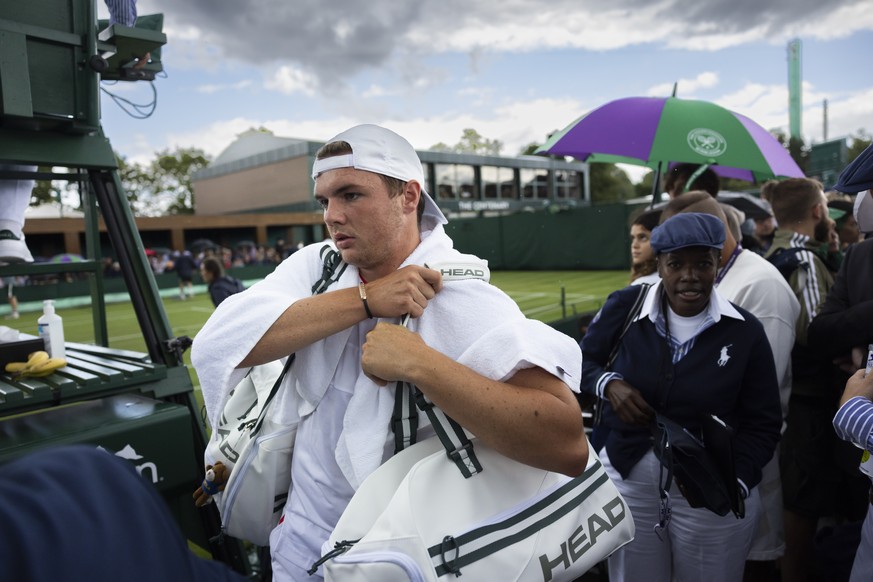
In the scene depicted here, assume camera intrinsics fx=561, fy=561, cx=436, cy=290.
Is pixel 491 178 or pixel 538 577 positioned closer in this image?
pixel 538 577

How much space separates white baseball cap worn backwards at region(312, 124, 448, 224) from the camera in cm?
133

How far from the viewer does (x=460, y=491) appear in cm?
115

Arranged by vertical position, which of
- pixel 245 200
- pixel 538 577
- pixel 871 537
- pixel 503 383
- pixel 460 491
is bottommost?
pixel 871 537

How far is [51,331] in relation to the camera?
8.16 ft

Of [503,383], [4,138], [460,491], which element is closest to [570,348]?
[503,383]

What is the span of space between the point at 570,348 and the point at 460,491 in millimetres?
383

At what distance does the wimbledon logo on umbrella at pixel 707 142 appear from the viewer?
11.1 ft

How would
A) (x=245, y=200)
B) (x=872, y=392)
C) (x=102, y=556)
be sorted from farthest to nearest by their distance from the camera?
(x=245, y=200)
(x=872, y=392)
(x=102, y=556)

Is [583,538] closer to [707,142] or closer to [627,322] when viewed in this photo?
[627,322]

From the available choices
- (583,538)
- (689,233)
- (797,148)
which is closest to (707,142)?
(689,233)

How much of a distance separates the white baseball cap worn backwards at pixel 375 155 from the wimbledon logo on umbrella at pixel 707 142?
2660 mm

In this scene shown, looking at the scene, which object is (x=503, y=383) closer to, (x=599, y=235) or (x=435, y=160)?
(x=435, y=160)

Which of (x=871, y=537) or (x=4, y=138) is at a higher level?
(x=4, y=138)

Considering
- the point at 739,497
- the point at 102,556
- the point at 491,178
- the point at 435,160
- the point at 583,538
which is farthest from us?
the point at 491,178
